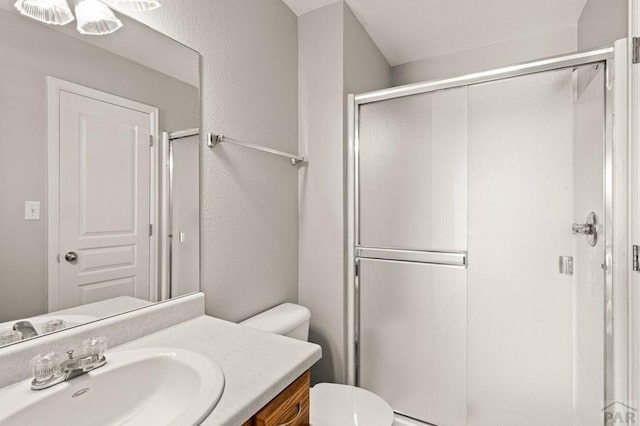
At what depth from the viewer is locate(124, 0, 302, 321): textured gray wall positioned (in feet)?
4.35

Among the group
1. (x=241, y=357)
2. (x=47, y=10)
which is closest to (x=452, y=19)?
(x=47, y=10)

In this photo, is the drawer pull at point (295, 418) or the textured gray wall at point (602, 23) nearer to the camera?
the drawer pull at point (295, 418)

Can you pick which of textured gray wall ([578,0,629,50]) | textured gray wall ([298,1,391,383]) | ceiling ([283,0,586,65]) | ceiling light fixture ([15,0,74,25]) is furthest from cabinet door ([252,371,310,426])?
ceiling ([283,0,586,65])

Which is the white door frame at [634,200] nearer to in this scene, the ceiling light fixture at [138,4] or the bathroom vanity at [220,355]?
the bathroom vanity at [220,355]

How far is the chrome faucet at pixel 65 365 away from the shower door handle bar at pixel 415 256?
1291mm

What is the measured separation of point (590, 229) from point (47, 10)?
1.97 metres

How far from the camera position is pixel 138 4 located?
1.08m

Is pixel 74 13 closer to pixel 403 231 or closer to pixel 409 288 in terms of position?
pixel 403 231

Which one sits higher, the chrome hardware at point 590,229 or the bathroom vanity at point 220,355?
the chrome hardware at point 590,229

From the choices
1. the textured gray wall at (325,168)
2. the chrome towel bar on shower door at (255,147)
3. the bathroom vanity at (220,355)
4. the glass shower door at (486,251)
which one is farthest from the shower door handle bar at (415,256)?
the bathroom vanity at (220,355)

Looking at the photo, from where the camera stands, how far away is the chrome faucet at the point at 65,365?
0.73 meters

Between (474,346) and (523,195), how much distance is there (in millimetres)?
760

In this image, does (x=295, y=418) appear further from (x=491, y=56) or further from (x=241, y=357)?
(x=491, y=56)

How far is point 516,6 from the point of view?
1.81 meters
